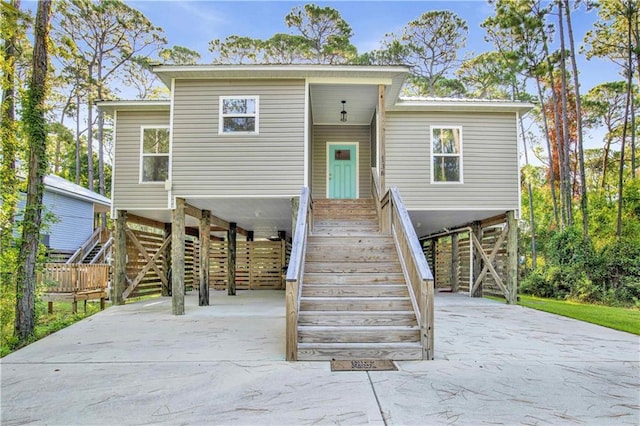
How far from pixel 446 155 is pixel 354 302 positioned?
5990 mm

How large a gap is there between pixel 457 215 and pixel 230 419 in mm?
9328

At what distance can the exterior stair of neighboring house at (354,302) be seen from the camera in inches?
193

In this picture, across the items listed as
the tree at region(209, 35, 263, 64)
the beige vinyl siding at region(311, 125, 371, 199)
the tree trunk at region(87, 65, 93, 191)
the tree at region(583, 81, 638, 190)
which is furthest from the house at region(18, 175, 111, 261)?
the tree at region(583, 81, 638, 190)

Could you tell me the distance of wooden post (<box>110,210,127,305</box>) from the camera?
34.7 feet

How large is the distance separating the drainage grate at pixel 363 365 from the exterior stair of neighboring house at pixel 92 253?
1491 cm

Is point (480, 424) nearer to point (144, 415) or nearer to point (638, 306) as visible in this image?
point (144, 415)

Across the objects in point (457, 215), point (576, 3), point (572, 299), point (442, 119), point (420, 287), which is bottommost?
point (572, 299)

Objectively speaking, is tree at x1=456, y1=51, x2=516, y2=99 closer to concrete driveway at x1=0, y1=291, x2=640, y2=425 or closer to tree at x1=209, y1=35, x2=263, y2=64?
tree at x1=209, y1=35, x2=263, y2=64

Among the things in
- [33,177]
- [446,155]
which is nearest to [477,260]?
[446,155]

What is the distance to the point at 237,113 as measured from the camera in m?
8.65

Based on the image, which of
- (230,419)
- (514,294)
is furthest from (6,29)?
(514,294)

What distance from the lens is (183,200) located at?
8.87 meters

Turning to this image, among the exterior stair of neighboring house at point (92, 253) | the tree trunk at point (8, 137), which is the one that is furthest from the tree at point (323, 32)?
the tree trunk at point (8, 137)

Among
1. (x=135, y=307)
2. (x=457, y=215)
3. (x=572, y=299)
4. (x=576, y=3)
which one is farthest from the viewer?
(x=576, y=3)
